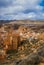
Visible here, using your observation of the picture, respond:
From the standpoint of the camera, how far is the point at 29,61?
1260 centimetres

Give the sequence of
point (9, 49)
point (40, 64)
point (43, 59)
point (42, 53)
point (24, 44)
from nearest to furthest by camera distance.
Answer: point (40, 64), point (43, 59), point (42, 53), point (9, 49), point (24, 44)

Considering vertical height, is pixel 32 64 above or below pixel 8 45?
above

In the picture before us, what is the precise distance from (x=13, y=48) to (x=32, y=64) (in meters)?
20.6

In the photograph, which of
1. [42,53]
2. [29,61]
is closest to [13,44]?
[42,53]

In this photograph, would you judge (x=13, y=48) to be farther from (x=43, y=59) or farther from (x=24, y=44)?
(x=43, y=59)

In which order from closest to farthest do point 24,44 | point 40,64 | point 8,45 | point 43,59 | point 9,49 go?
point 40,64 < point 43,59 < point 9,49 < point 8,45 < point 24,44

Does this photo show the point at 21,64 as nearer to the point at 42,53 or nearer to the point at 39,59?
the point at 39,59

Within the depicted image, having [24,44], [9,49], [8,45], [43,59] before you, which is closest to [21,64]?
[43,59]

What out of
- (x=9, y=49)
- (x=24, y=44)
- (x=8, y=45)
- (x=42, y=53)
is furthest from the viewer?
(x=24, y=44)

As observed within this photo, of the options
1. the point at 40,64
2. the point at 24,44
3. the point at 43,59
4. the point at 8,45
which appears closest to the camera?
the point at 40,64

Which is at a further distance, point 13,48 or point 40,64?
point 13,48

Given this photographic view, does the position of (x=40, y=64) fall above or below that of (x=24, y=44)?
above

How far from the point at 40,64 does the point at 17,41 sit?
2350 cm

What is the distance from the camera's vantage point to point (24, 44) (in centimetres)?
3603
